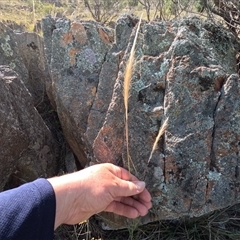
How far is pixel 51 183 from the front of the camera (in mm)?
2375

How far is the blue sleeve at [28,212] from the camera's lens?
202 centimetres

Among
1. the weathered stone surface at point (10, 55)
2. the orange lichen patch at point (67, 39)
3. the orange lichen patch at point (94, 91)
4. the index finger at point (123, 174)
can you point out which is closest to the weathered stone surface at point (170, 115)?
the orange lichen patch at point (94, 91)

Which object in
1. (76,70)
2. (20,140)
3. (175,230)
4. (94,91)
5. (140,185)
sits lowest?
(175,230)

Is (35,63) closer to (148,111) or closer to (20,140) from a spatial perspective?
(20,140)

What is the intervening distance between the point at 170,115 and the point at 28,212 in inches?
48.1

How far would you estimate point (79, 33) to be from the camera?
3.56 m

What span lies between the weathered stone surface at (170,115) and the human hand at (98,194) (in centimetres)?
16

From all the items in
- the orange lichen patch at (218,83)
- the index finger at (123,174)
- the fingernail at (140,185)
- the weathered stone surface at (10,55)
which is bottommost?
the fingernail at (140,185)

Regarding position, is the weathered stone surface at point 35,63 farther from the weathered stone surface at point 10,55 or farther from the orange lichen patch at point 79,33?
the orange lichen patch at point 79,33

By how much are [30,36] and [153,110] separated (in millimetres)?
2165

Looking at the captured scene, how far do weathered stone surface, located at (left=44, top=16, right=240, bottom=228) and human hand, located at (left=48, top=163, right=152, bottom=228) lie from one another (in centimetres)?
16

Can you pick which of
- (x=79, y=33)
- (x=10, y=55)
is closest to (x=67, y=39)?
(x=79, y=33)

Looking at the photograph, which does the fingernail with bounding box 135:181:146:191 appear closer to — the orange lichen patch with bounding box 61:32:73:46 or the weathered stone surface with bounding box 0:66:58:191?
the weathered stone surface with bounding box 0:66:58:191

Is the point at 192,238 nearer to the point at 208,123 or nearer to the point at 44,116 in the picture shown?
the point at 208,123
